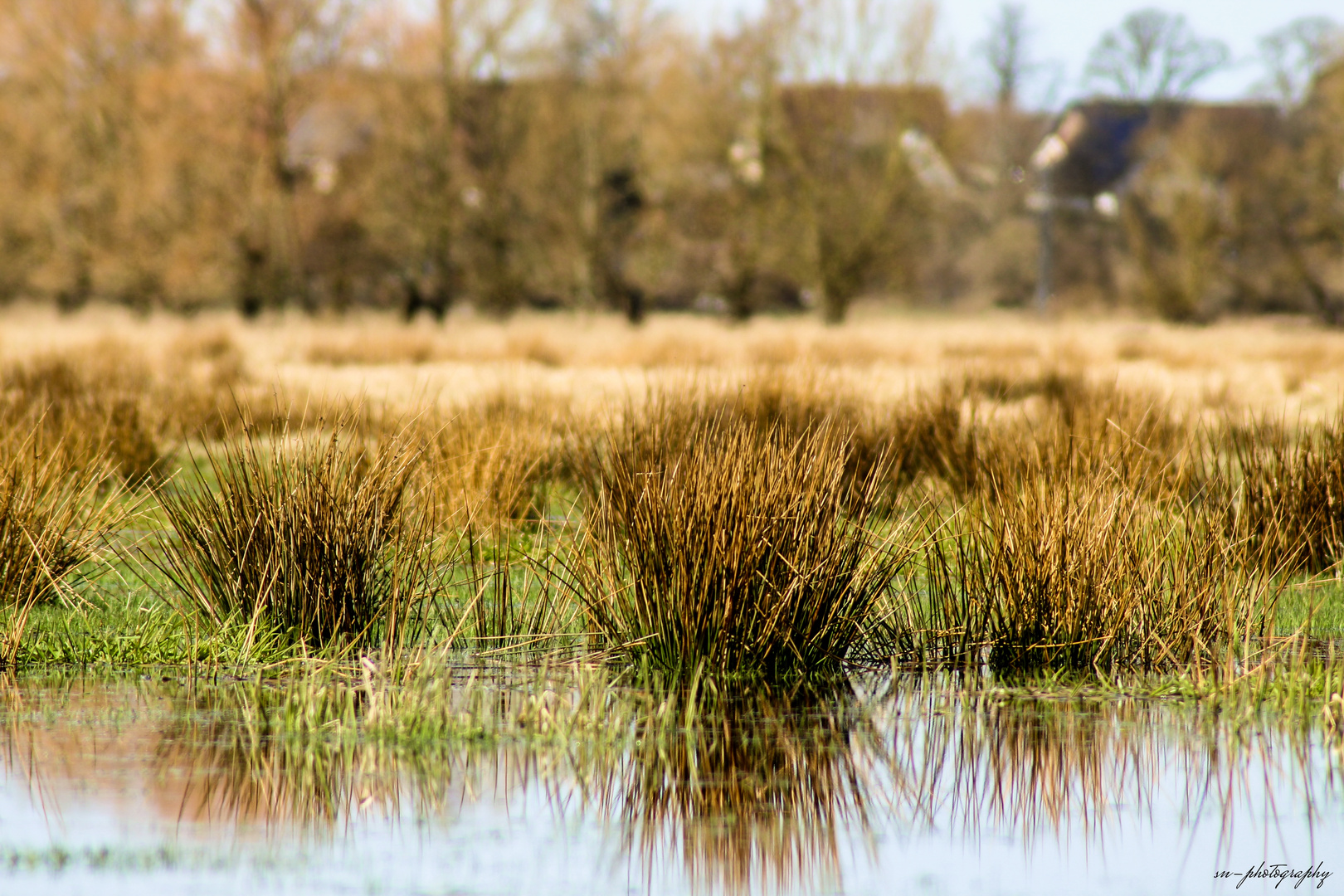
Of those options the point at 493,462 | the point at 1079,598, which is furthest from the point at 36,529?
the point at 1079,598

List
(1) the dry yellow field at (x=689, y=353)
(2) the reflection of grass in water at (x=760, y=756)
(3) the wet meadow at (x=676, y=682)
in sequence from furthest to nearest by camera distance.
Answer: (1) the dry yellow field at (x=689, y=353), (2) the reflection of grass in water at (x=760, y=756), (3) the wet meadow at (x=676, y=682)

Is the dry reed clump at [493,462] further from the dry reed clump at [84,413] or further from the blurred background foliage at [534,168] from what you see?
the blurred background foliage at [534,168]

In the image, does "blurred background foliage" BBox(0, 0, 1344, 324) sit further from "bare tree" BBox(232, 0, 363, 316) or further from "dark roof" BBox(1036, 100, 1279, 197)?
"dark roof" BBox(1036, 100, 1279, 197)

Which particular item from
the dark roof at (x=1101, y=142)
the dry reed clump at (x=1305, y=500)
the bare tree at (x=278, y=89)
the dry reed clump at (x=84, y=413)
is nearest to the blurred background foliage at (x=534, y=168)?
the bare tree at (x=278, y=89)

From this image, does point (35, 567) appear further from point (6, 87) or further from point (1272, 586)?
point (6, 87)

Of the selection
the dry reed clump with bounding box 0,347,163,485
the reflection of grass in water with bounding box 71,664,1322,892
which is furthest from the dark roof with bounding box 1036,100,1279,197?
the reflection of grass in water with bounding box 71,664,1322,892

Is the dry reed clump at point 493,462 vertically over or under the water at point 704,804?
over

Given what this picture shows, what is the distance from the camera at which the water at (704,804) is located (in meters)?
2.88

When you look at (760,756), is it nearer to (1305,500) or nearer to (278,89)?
(1305,500)

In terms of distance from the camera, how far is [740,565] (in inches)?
169

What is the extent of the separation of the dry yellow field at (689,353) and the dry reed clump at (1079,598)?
572cm

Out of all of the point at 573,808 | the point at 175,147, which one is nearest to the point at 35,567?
the point at 573,808
